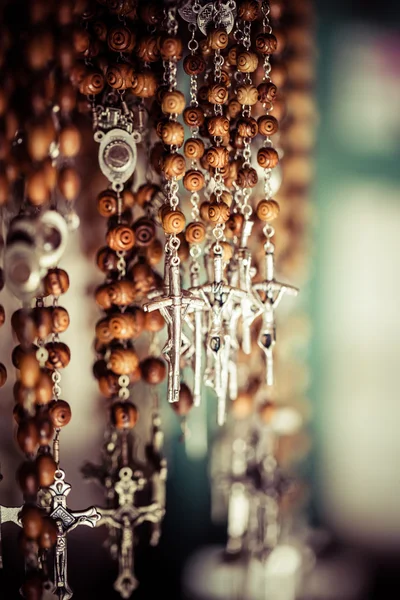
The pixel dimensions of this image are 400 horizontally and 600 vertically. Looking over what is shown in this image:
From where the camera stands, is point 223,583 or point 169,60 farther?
point 223,583

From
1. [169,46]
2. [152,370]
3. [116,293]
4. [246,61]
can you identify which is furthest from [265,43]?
[152,370]

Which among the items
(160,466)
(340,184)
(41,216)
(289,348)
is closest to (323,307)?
(289,348)

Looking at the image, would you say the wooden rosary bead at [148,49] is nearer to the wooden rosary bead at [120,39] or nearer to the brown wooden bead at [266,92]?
the wooden rosary bead at [120,39]

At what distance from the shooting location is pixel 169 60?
3.23 feet

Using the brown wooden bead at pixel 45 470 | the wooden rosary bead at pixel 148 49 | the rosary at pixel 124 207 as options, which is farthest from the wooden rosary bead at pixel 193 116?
the brown wooden bead at pixel 45 470

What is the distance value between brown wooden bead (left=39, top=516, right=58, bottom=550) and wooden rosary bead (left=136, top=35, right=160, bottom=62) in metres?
0.71

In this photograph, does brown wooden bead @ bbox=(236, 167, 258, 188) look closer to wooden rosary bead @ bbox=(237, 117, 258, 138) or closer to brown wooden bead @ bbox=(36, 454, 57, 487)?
wooden rosary bead @ bbox=(237, 117, 258, 138)

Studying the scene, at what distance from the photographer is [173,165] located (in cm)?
96

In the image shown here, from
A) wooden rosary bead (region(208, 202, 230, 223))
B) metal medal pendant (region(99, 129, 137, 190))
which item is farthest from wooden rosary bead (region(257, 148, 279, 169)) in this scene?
metal medal pendant (region(99, 129, 137, 190))

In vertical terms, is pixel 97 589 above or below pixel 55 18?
below

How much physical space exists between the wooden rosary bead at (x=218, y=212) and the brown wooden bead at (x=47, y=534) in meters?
0.51

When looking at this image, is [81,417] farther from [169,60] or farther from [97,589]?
[169,60]

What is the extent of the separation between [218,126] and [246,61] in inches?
4.4

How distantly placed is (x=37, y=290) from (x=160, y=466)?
1.39 ft
